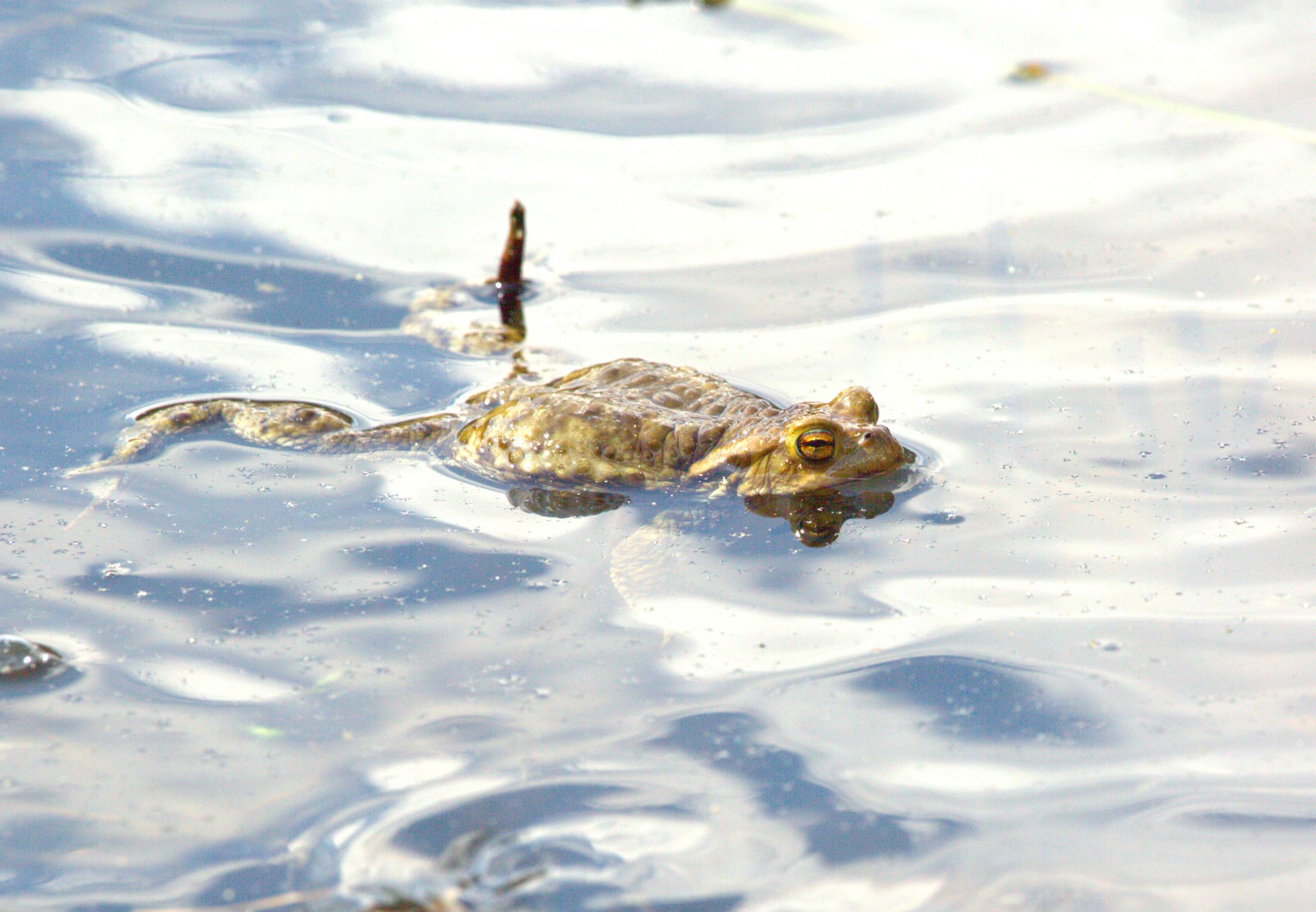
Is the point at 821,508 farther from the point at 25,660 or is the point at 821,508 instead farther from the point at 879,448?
the point at 25,660

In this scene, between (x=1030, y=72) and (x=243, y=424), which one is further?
(x=1030, y=72)

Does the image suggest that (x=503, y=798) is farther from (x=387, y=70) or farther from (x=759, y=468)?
(x=387, y=70)

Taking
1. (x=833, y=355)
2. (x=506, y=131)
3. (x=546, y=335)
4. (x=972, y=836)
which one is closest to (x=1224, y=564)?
(x=972, y=836)

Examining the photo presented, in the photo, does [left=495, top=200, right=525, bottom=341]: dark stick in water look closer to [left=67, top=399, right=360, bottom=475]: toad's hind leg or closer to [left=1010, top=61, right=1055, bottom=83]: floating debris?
[left=67, top=399, right=360, bottom=475]: toad's hind leg

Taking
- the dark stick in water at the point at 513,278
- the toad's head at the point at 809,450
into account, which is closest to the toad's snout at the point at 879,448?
the toad's head at the point at 809,450

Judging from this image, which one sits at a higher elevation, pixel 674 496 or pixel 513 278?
pixel 513 278

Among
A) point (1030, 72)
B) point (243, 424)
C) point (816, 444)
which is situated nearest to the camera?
point (816, 444)

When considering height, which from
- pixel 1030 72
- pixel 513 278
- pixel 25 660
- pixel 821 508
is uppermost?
pixel 1030 72

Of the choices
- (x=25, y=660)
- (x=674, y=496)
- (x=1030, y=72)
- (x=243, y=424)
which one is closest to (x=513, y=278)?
(x=243, y=424)
